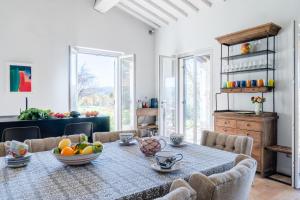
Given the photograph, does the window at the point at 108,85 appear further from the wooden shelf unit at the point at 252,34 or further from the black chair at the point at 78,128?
the black chair at the point at 78,128

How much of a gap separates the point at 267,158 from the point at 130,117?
10.6 feet

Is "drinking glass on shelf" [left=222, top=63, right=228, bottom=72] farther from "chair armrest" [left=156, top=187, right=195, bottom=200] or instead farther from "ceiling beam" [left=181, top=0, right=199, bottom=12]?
"chair armrest" [left=156, top=187, right=195, bottom=200]

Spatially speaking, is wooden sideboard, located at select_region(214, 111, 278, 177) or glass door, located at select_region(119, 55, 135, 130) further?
glass door, located at select_region(119, 55, 135, 130)

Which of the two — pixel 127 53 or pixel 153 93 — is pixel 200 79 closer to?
pixel 153 93

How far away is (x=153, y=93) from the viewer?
6.13m

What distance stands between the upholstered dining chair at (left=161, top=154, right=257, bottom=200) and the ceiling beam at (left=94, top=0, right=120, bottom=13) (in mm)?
4303

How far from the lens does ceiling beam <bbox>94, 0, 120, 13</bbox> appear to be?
4.61 meters

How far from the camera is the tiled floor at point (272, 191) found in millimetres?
2725

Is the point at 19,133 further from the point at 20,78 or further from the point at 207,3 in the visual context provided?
the point at 207,3

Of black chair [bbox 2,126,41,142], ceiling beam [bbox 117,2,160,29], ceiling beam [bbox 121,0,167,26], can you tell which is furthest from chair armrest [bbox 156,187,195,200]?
ceiling beam [bbox 117,2,160,29]

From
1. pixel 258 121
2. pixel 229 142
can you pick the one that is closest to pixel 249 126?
pixel 258 121

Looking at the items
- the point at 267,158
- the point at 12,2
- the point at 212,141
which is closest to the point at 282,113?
the point at 267,158

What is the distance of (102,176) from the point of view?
1220 mm

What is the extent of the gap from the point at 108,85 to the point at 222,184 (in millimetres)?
5354
